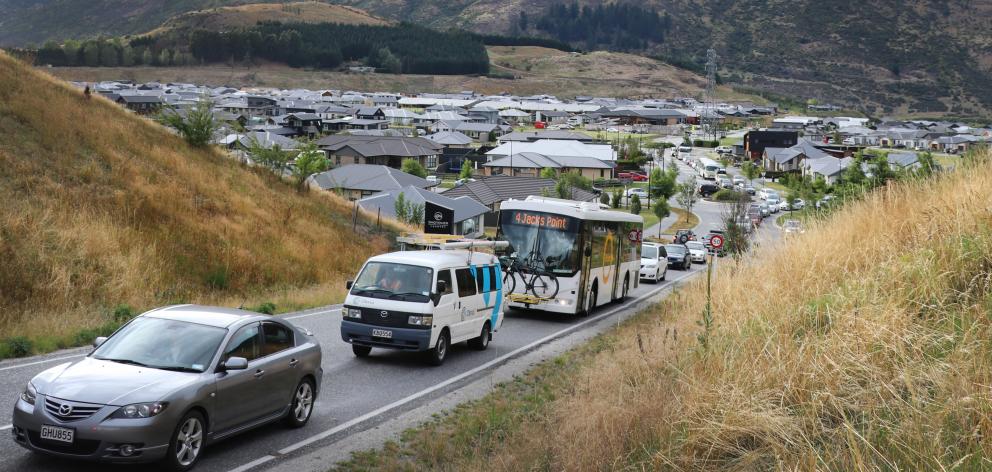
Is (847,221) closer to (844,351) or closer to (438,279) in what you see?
(844,351)

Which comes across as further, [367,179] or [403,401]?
[367,179]

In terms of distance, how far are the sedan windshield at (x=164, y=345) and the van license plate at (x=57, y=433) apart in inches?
45.8

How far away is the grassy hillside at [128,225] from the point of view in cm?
2086

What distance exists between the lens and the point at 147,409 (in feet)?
28.1

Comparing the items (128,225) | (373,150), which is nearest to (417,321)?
(128,225)

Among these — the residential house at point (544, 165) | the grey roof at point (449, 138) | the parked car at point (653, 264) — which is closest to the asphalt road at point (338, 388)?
the parked car at point (653, 264)

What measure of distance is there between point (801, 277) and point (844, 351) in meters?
3.76

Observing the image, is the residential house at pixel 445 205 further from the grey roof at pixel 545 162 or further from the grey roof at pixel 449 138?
the grey roof at pixel 449 138

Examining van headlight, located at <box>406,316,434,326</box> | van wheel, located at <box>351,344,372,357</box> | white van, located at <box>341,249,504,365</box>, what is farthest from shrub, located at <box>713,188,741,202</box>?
van headlight, located at <box>406,316,434,326</box>

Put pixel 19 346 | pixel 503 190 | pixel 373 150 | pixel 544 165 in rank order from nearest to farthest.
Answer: pixel 19 346
pixel 503 190
pixel 544 165
pixel 373 150

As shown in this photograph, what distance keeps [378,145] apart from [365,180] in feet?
98.9

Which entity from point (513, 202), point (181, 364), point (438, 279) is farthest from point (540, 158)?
point (181, 364)

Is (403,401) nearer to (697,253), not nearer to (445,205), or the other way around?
(697,253)

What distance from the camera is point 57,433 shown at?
8.35 meters
